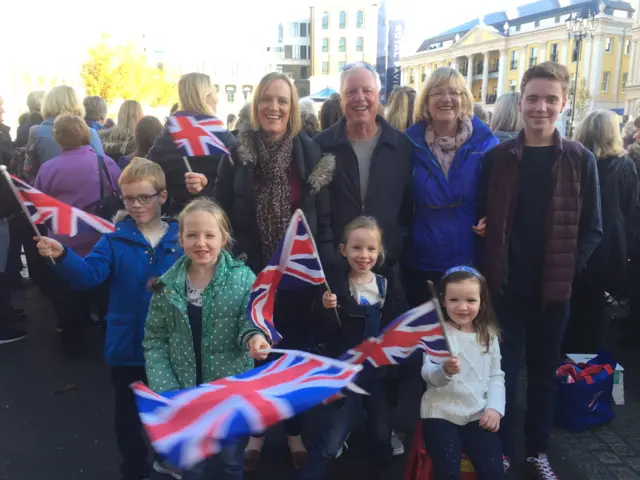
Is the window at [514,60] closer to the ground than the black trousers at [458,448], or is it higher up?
higher up

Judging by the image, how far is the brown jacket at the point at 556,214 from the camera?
2.86 metres

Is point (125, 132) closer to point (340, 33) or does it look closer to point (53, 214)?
point (53, 214)

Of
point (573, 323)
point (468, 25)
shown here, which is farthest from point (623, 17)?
point (573, 323)

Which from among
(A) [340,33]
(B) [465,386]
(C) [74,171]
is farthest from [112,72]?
(A) [340,33]

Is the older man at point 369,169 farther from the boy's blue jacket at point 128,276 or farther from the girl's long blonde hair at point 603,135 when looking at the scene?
the girl's long blonde hair at point 603,135

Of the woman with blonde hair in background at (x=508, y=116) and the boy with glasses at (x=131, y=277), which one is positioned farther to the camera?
the woman with blonde hair in background at (x=508, y=116)

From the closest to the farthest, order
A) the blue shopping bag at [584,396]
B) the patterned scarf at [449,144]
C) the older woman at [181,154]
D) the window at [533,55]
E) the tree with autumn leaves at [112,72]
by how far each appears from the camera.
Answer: the patterned scarf at [449,144] < the blue shopping bag at [584,396] < the older woman at [181,154] < the tree with autumn leaves at [112,72] < the window at [533,55]

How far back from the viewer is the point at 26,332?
539cm

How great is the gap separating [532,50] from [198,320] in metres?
71.4

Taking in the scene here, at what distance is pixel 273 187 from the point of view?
10.2ft

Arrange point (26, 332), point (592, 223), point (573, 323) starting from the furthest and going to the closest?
point (26, 332)
point (573, 323)
point (592, 223)

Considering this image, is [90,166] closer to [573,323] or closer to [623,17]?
[573,323]

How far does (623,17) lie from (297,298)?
73.1m

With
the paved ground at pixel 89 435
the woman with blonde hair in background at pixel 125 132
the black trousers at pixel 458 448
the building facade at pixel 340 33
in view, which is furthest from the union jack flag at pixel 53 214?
the building facade at pixel 340 33
